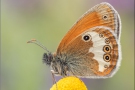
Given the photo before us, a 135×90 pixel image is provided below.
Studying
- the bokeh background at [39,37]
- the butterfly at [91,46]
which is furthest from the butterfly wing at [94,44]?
the bokeh background at [39,37]

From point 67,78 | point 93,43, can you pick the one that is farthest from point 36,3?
point 67,78

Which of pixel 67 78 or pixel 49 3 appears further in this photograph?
pixel 49 3

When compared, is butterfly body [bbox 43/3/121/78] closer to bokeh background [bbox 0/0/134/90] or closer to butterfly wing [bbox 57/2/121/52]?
butterfly wing [bbox 57/2/121/52]

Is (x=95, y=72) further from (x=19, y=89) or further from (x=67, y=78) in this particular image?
(x=19, y=89)

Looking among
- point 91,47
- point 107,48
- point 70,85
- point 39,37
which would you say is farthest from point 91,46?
point 39,37

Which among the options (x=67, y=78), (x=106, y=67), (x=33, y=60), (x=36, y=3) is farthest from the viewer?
(x=36, y=3)

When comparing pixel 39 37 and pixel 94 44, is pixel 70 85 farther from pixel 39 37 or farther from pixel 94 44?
pixel 39 37

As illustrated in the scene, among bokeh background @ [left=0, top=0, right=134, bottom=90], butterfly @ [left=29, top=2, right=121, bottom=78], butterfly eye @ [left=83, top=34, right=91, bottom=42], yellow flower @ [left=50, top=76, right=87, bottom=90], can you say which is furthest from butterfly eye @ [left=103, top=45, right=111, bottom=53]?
bokeh background @ [left=0, top=0, right=134, bottom=90]
